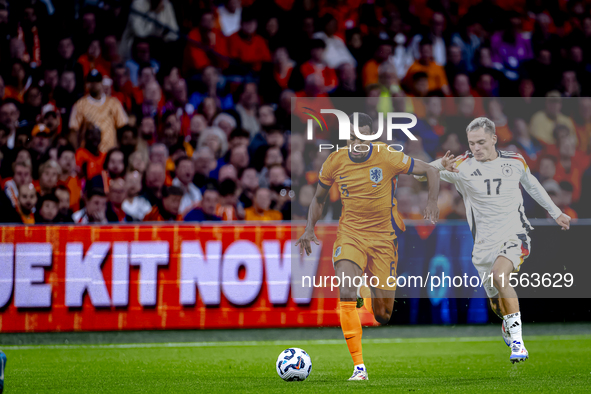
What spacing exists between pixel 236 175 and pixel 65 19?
4294 mm

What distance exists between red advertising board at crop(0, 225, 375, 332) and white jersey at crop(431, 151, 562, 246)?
2378 mm

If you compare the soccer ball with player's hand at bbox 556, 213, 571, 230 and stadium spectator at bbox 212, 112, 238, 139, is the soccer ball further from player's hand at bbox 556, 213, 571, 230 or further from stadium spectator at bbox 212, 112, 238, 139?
stadium spectator at bbox 212, 112, 238, 139

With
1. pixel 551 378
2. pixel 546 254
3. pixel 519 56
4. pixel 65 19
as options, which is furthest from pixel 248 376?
pixel 519 56

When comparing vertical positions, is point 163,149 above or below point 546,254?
above

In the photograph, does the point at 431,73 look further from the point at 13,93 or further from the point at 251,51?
the point at 13,93

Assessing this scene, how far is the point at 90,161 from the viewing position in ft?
35.9

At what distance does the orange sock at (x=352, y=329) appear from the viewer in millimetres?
7137

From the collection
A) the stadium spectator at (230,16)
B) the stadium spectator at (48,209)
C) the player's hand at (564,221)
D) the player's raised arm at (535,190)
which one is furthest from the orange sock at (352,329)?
the stadium spectator at (230,16)

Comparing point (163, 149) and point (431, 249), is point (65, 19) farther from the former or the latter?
point (431, 249)

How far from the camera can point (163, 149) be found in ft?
36.3

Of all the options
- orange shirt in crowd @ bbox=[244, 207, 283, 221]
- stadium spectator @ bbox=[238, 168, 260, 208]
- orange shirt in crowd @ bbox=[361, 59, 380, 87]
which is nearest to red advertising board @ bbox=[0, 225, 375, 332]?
orange shirt in crowd @ bbox=[244, 207, 283, 221]

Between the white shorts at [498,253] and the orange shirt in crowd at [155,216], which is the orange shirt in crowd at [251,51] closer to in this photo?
the orange shirt in crowd at [155,216]

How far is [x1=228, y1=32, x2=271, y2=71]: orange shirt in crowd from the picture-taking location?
1303 cm

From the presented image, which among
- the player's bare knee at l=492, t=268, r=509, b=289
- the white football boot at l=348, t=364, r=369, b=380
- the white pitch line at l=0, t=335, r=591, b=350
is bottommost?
the white pitch line at l=0, t=335, r=591, b=350
